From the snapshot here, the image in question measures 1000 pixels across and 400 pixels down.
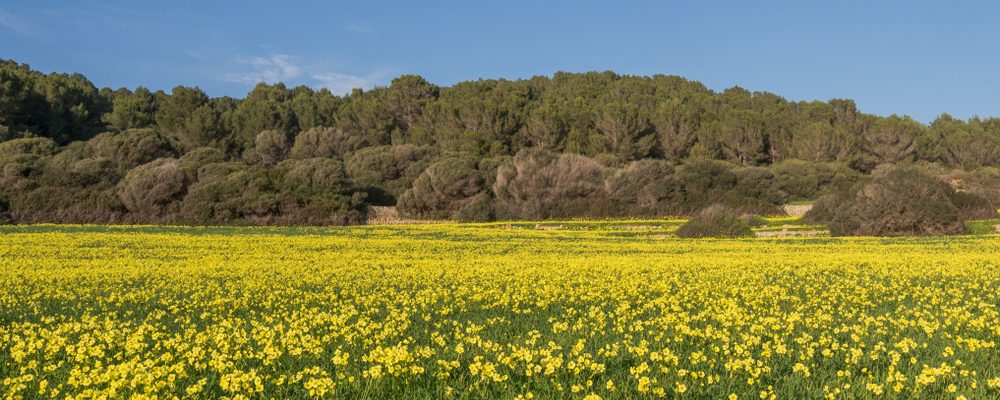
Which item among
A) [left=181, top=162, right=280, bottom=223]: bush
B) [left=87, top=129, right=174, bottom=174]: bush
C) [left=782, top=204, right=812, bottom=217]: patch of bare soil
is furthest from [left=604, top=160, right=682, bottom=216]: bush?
[left=87, top=129, right=174, bottom=174]: bush

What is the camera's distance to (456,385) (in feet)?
21.7

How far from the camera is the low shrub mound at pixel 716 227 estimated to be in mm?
38250

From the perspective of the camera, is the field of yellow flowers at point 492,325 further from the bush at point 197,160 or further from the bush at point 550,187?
the bush at point 550,187

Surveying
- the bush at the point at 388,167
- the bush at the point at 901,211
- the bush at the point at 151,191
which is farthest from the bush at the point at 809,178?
the bush at the point at 151,191

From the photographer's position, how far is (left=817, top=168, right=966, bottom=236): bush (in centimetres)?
3778

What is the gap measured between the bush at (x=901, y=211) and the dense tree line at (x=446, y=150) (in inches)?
872

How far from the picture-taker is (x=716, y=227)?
38.4m

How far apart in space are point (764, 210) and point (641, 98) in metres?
34.6

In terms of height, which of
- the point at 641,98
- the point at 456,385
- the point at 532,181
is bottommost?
the point at 456,385

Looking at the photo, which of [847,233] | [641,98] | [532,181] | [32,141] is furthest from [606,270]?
[641,98]

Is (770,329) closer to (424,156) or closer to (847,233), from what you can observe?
(847,233)

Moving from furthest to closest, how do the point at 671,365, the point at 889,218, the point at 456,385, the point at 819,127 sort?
the point at 819,127, the point at 889,218, the point at 671,365, the point at 456,385

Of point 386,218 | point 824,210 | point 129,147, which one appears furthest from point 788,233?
point 129,147

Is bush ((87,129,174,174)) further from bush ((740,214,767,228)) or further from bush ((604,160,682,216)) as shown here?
bush ((740,214,767,228))
